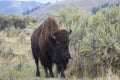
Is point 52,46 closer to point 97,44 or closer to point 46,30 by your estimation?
point 46,30

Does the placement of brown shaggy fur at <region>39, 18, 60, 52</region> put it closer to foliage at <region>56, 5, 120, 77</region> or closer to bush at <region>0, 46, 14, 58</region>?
foliage at <region>56, 5, 120, 77</region>

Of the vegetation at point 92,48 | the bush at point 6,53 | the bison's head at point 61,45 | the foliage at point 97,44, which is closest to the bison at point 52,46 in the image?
the bison's head at point 61,45

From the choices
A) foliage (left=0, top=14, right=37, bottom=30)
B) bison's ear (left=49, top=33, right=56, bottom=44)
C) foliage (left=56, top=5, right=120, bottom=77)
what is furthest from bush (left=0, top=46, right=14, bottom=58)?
foliage (left=0, top=14, right=37, bottom=30)

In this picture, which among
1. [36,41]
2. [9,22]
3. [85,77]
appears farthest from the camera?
[9,22]

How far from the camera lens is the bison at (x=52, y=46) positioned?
1265 cm

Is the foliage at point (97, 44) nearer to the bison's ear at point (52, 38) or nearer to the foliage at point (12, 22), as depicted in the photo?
the bison's ear at point (52, 38)

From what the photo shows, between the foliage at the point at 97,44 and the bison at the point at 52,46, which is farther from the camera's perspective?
the foliage at the point at 97,44

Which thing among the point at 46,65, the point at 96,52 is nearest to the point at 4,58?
the point at 46,65

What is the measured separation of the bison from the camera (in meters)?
12.7

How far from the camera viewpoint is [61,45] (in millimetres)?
12672

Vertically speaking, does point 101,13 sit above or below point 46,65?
above

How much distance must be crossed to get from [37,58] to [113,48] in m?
3.40

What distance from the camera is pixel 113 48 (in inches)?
512

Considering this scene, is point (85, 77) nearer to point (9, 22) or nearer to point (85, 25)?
point (85, 25)
